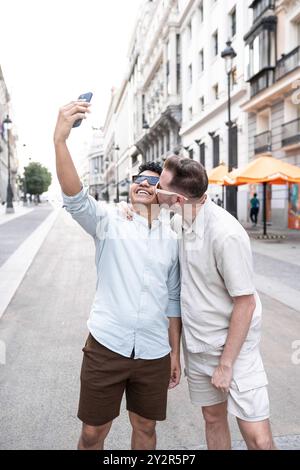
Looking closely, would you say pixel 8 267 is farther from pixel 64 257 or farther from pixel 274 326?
pixel 274 326

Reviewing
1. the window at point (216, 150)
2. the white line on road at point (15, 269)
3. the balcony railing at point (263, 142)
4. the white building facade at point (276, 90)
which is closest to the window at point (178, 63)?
the window at point (216, 150)

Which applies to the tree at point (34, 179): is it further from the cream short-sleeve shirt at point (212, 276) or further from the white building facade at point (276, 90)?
the cream short-sleeve shirt at point (212, 276)

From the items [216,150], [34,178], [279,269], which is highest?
A: [216,150]

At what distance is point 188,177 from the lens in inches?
78.2

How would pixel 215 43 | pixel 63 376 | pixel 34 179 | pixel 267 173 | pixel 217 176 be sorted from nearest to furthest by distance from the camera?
pixel 63 376 → pixel 267 173 → pixel 217 176 → pixel 215 43 → pixel 34 179

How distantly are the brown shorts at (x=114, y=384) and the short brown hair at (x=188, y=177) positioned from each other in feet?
2.79

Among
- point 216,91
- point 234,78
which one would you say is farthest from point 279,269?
point 216,91

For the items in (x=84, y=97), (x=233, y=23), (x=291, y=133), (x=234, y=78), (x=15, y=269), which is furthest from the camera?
(x=233, y=23)

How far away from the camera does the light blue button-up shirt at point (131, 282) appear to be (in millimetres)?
2092

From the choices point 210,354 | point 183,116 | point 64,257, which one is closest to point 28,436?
point 210,354

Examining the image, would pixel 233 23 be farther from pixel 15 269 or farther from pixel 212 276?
pixel 212 276

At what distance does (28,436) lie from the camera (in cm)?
287

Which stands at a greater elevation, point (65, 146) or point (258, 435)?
point (65, 146)

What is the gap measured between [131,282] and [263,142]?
877 inches
